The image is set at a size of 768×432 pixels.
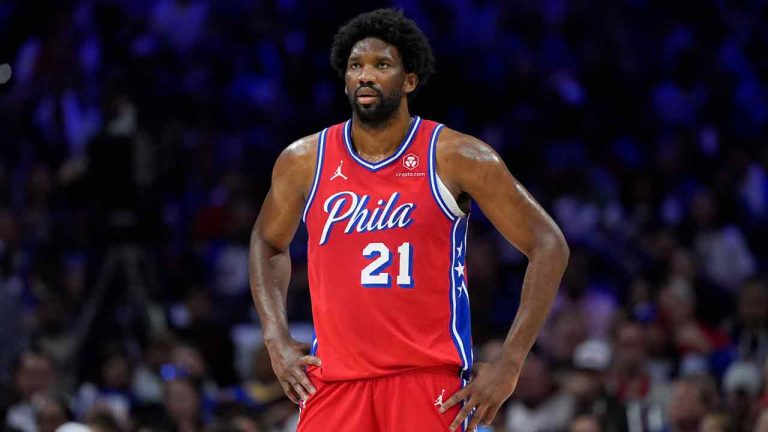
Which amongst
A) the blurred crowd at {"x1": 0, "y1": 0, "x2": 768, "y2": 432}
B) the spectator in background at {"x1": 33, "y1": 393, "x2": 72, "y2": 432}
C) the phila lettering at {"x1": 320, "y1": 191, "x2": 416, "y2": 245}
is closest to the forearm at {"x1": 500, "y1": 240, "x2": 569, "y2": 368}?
the phila lettering at {"x1": 320, "y1": 191, "x2": 416, "y2": 245}

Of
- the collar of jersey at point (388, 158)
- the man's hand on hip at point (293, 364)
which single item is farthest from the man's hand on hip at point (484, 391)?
the collar of jersey at point (388, 158)

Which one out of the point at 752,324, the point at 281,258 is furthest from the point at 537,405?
the point at 281,258

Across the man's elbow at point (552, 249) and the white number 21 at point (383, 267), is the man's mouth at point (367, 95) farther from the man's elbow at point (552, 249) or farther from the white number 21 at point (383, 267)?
the man's elbow at point (552, 249)

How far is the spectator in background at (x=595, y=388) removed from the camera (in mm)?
9414

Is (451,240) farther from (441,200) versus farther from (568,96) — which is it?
(568,96)

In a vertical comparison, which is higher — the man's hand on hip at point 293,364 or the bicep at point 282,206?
the bicep at point 282,206

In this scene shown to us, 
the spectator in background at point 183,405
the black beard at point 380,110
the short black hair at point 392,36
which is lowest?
the spectator in background at point 183,405

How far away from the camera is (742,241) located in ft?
41.2

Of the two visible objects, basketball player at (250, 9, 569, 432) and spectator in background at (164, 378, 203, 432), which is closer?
basketball player at (250, 9, 569, 432)

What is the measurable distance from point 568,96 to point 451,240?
9.23m

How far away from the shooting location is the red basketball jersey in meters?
5.34

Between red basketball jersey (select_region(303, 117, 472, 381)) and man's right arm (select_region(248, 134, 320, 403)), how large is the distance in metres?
0.11

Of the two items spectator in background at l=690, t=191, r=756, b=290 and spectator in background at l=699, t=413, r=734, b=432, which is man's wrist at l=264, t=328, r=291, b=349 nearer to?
spectator in background at l=699, t=413, r=734, b=432

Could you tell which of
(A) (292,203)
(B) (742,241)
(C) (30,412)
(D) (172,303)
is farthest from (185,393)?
(B) (742,241)
